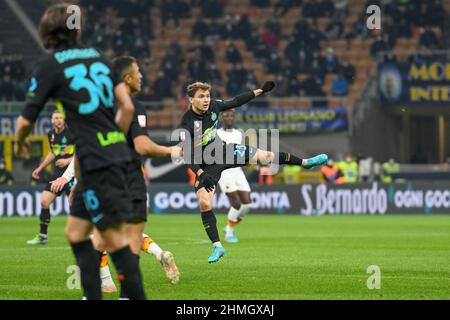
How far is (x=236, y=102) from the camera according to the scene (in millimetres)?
14750

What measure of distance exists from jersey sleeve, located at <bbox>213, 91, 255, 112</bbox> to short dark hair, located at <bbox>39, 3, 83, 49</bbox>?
21.8ft

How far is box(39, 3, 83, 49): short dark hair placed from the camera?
8039 mm

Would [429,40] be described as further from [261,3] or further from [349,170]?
[349,170]

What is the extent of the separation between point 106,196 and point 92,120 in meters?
0.58

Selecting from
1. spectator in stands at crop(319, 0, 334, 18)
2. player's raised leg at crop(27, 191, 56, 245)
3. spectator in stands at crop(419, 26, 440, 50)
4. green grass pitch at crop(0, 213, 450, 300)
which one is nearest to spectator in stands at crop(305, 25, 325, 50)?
spectator in stands at crop(319, 0, 334, 18)

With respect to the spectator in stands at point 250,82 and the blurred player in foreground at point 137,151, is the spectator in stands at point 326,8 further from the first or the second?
the blurred player in foreground at point 137,151

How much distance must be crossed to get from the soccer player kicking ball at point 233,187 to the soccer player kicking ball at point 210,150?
477cm

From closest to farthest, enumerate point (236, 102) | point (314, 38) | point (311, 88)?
point (236, 102) < point (311, 88) < point (314, 38)

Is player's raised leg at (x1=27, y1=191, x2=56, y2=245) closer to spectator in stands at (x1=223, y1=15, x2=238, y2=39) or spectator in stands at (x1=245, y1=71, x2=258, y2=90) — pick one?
spectator in stands at (x1=245, y1=71, x2=258, y2=90)

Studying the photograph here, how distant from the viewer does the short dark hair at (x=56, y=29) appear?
8039 millimetres

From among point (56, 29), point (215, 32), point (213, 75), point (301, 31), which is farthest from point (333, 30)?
point (56, 29)

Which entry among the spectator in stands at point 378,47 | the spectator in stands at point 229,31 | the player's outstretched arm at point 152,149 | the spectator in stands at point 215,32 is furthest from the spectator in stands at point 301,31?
the player's outstretched arm at point 152,149

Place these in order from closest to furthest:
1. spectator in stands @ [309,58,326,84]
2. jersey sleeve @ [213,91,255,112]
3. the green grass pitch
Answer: the green grass pitch, jersey sleeve @ [213,91,255,112], spectator in stands @ [309,58,326,84]
